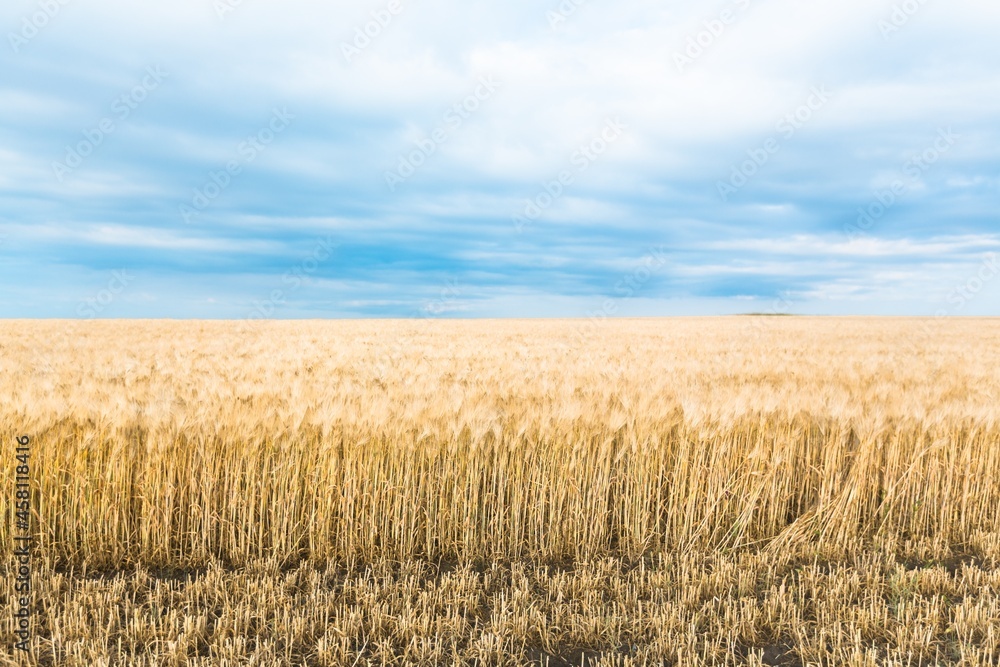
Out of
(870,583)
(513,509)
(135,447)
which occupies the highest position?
(135,447)

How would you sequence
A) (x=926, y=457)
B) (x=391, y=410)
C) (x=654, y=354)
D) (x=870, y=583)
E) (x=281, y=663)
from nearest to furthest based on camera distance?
(x=281, y=663), (x=870, y=583), (x=391, y=410), (x=926, y=457), (x=654, y=354)

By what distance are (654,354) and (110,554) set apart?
12.9 metres

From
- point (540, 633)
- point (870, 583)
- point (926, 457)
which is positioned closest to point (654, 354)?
point (926, 457)

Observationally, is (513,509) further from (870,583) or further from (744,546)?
(870,583)

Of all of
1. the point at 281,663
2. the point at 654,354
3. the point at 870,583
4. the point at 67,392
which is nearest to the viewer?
the point at 281,663

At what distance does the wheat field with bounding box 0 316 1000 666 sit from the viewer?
3.14 meters

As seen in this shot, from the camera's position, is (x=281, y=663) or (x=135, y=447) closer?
(x=281, y=663)

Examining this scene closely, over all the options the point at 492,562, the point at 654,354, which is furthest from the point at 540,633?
the point at 654,354

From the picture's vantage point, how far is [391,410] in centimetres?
444

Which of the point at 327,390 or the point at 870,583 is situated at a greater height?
the point at 327,390

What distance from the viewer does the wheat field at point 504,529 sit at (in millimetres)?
3137

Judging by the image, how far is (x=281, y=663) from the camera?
2873mm

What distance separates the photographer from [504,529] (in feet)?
14.0

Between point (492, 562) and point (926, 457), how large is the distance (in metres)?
3.47
